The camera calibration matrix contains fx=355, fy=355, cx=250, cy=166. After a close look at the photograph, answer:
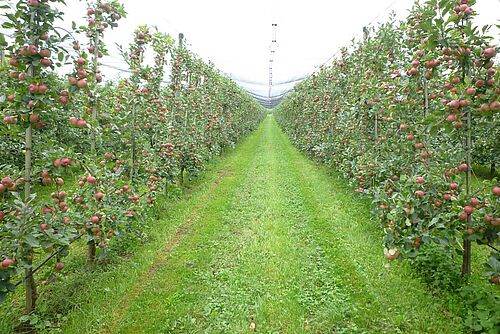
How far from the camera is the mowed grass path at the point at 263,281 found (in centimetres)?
296

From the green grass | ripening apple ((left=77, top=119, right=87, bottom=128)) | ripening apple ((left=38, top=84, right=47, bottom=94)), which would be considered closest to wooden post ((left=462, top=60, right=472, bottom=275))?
the green grass

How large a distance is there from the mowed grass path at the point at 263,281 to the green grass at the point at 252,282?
0.01 meters

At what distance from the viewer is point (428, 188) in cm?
313

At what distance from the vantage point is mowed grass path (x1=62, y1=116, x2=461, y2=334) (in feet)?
9.71

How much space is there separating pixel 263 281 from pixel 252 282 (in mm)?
115

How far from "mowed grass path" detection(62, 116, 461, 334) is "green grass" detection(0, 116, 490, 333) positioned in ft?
0.03

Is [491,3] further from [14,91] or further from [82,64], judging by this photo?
[14,91]

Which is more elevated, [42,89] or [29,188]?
[42,89]

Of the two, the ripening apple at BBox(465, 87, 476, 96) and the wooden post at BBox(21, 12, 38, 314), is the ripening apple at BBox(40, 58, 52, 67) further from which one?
the ripening apple at BBox(465, 87, 476, 96)

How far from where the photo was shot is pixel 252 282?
360cm

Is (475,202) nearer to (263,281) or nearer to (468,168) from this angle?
(468,168)

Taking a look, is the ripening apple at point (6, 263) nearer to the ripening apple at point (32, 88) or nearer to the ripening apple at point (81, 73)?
the ripening apple at point (32, 88)

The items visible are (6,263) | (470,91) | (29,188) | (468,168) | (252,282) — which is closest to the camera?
(6,263)

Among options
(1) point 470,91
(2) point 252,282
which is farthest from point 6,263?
(1) point 470,91
